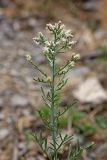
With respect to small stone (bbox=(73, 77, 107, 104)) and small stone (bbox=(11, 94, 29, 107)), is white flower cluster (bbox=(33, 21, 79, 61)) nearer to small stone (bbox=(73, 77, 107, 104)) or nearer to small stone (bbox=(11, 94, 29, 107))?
small stone (bbox=(11, 94, 29, 107))

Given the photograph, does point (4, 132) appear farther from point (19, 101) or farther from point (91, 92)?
point (91, 92)

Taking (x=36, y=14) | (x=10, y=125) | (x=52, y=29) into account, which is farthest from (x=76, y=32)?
(x=52, y=29)

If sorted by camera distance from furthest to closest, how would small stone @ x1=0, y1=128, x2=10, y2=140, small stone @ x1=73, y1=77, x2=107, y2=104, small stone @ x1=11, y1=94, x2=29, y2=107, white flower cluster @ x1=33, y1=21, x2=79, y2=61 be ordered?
1. small stone @ x1=73, y1=77, x2=107, y2=104
2. small stone @ x1=11, y1=94, x2=29, y2=107
3. small stone @ x1=0, y1=128, x2=10, y2=140
4. white flower cluster @ x1=33, y1=21, x2=79, y2=61

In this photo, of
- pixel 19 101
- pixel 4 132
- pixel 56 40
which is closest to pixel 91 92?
pixel 19 101

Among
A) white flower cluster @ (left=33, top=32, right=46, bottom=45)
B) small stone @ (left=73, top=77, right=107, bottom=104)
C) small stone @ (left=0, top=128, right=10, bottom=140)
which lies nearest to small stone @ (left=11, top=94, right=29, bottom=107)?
small stone @ (left=0, top=128, right=10, bottom=140)

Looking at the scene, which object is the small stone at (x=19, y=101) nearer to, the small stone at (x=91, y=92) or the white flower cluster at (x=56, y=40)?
the small stone at (x=91, y=92)

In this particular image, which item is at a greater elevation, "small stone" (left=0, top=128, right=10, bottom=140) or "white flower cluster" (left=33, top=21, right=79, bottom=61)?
"small stone" (left=0, top=128, right=10, bottom=140)
